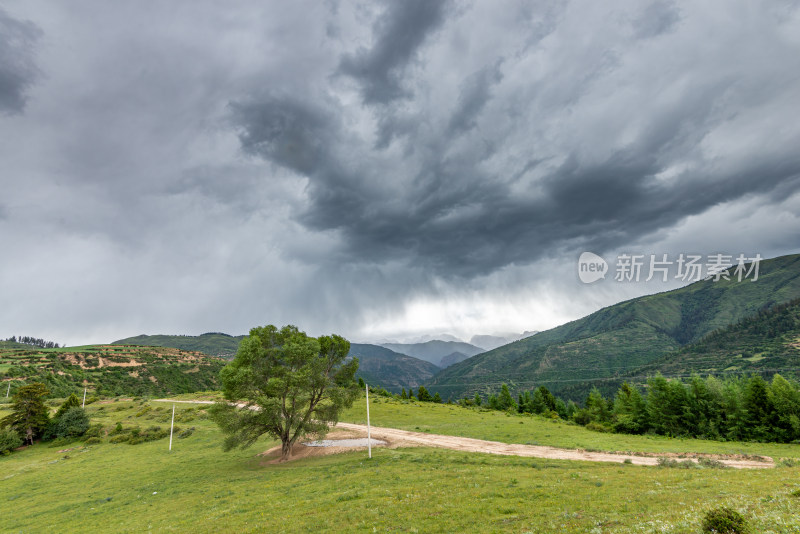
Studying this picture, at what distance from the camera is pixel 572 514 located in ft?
48.5

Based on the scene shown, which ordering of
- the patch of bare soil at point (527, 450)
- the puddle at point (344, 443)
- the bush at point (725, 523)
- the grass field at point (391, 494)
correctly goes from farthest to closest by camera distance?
1. the puddle at point (344, 443)
2. the patch of bare soil at point (527, 450)
3. the grass field at point (391, 494)
4. the bush at point (725, 523)

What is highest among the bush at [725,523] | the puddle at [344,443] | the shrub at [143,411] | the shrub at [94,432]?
the bush at [725,523]

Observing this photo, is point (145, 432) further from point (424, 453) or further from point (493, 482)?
point (493, 482)

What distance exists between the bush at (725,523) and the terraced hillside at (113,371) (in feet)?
507

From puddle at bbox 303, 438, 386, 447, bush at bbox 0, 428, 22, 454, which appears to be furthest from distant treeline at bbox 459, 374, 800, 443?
bush at bbox 0, 428, 22, 454

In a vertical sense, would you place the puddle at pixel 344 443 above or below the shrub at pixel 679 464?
below

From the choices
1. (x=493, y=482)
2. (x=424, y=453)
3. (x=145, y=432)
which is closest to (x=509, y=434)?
(x=424, y=453)

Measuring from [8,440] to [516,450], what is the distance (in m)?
85.6

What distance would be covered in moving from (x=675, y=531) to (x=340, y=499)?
17.0 m

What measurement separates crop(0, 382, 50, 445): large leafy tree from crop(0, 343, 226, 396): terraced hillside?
5805cm

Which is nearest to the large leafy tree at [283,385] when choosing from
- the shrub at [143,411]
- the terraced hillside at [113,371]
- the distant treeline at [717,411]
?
the distant treeline at [717,411]

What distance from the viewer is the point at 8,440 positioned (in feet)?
196

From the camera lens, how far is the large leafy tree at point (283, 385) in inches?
1415

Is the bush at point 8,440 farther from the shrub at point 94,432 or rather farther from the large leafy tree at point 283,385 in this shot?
the large leafy tree at point 283,385
